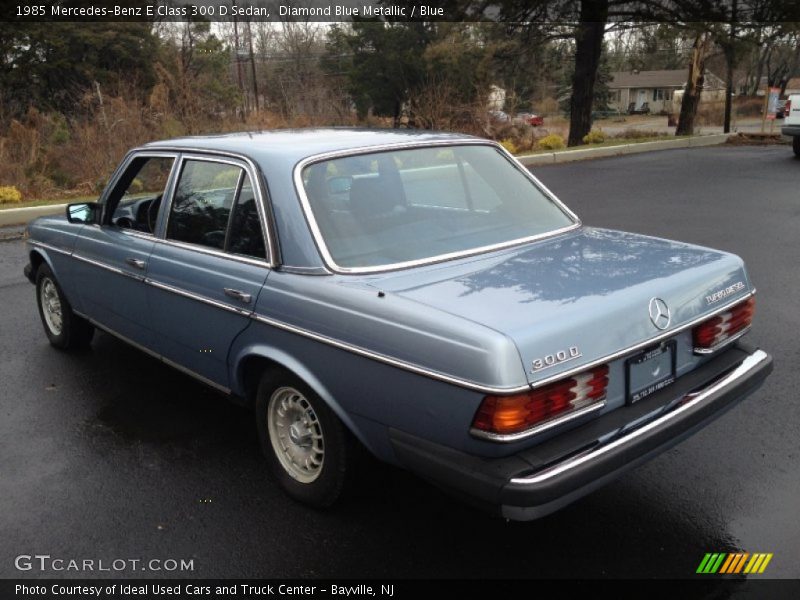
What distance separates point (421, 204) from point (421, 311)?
4.02 ft

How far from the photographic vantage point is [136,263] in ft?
14.3

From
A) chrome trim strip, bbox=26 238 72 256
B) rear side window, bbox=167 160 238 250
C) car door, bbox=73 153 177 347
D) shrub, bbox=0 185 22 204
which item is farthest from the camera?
shrub, bbox=0 185 22 204

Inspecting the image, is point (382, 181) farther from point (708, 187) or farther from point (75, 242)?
point (708, 187)

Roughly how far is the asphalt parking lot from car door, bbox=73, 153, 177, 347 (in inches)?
22.1

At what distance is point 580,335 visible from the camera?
2770 millimetres

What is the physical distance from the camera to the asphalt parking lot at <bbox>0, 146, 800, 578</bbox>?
3154mm

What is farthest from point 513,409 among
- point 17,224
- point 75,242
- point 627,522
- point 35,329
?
point 17,224

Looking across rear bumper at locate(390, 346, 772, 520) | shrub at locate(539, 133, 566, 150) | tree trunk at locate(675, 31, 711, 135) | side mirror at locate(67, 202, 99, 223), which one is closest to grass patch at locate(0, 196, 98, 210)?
side mirror at locate(67, 202, 99, 223)

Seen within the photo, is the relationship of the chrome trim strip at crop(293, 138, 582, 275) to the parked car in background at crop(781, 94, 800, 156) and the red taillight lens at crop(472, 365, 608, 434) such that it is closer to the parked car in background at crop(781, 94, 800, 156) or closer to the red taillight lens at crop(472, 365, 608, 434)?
the red taillight lens at crop(472, 365, 608, 434)

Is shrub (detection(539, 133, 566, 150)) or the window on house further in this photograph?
the window on house

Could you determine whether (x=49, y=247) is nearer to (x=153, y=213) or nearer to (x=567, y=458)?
(x=153, y=213)

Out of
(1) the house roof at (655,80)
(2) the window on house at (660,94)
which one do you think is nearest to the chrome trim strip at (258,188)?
(1) the house roof at (655,80)

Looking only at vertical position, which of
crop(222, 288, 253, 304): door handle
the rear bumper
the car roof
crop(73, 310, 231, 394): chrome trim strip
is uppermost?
the car roof

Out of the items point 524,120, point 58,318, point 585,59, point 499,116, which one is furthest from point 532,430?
point 585,59
